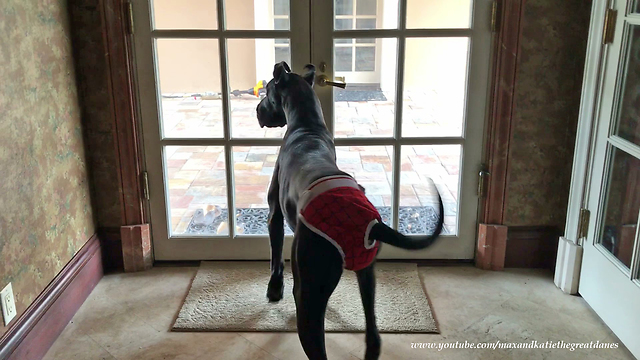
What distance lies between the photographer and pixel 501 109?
2.29 metres

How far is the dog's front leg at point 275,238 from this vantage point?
1.95m

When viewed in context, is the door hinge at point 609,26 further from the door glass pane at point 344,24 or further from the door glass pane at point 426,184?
the door glass pane at point 344,24

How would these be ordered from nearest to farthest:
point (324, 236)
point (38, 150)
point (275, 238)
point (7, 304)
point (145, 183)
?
point (324, 236) → point (7, 304) → point (38, 150) → point (275, 238) → point (145, 183)

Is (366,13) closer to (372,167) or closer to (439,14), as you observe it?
(439,14)

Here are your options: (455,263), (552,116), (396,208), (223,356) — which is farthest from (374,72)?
(223,356)

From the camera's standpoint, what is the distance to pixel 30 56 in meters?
1.86

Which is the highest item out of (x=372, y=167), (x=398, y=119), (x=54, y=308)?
(x=398, y=119)

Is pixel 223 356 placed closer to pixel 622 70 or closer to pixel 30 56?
pixel 30 56

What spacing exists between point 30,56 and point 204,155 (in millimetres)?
771

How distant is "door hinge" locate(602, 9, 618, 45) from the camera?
77.5 inches

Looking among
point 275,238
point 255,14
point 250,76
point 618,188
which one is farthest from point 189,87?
point 618,188

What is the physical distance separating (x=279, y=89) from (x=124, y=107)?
0.71 m

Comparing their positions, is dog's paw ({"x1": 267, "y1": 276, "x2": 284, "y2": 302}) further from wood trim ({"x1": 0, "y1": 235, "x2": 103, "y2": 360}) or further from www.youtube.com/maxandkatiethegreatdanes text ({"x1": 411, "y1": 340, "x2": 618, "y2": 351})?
wood trim ({"x1": 0, "y1": 235, "x2": 103, "y2": 360})

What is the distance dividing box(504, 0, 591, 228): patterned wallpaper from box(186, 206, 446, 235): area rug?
0.34 m
